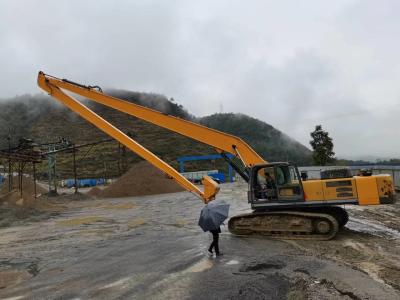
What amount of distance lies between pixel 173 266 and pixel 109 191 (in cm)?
3534

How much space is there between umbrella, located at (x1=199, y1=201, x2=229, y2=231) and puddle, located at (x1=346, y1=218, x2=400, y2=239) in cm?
531

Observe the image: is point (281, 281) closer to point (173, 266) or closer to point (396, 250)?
point (173, 266)

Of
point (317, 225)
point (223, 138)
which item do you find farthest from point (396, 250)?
point (223, 138)

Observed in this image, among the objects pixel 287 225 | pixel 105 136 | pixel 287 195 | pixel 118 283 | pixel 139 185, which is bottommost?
pixel 118 283

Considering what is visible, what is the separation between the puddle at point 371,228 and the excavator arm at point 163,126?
398 cm

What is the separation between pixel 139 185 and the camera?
44.0 metres

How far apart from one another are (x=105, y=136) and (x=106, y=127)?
10176 centimetres

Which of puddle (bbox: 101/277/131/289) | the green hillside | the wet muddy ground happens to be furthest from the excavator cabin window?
the green hillside

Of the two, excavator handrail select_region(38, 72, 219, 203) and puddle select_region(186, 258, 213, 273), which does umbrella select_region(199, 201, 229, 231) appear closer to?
puddle select_region(186, 258, 213, 273)

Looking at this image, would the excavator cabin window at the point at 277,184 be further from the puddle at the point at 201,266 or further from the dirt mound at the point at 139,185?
the dirt mound at the point at 139,185

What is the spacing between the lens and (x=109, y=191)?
43.7 meters

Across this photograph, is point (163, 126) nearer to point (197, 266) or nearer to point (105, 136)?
point (197, 266)

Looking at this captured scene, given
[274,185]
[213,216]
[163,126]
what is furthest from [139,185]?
[213,216]

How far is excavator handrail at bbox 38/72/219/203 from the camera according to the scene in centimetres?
1516
